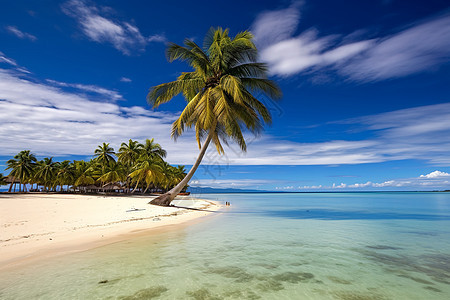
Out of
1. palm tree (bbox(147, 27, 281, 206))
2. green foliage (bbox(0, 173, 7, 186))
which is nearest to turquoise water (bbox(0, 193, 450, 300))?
palm tree (bbox(147, 27, 281, 206))

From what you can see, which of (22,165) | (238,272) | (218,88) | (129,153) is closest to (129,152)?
(129,153)

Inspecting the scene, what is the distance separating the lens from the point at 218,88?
1669cm

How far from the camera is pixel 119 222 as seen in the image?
12000 millimetres

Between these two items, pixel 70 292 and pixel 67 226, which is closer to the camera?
pixel 70 292

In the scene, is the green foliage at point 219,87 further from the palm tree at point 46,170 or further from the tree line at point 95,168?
the palm tree at point 46,170

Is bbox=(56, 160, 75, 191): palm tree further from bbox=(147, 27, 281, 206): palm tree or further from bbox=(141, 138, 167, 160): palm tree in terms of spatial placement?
bbox=(147, 27, 281, 206): palm tree

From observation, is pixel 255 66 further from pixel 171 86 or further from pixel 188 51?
pixel 171 86

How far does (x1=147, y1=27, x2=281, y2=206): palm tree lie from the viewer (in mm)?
16578

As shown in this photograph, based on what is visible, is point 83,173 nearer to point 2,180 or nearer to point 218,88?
point 2,180

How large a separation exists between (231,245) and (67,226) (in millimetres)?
6808

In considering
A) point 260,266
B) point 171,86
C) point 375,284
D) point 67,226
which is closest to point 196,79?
point 171,86

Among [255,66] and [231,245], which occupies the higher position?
[255,66]

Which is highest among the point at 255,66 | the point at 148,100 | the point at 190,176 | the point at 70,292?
the point at 255,66

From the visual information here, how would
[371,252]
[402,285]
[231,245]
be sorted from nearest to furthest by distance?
[402,285] → [371,252] → [231,245]
